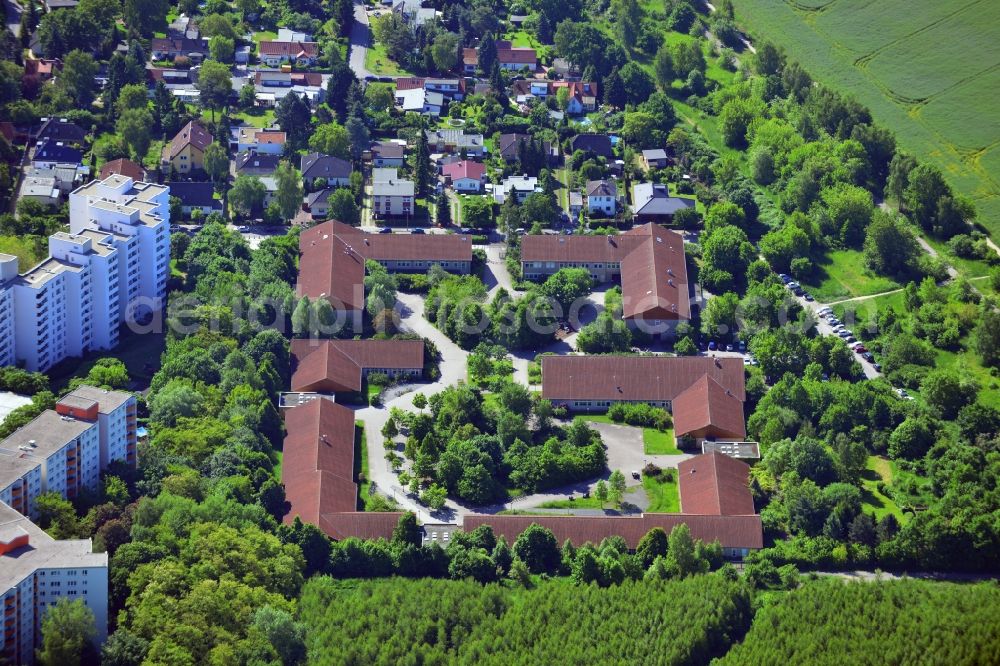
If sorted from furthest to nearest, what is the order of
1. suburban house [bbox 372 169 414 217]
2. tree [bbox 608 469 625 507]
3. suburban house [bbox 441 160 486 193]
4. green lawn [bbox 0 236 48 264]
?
suburban house [bbox 441 160 486 193]
suburban house [bbox 372 169 414 217]
green lawn [bbox 0 236 48 264]
tree [bbox 608 469 625 507]

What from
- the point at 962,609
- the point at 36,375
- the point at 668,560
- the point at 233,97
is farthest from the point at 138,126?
the point at 962,609

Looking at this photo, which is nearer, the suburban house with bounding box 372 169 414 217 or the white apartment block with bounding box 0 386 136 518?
the white apartment block with bounding box 0 386 136 518

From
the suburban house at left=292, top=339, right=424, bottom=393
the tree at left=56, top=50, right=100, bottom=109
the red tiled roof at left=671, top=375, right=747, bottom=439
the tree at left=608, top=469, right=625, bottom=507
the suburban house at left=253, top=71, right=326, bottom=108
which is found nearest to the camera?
the tree at left=608, top=469, right=625, bottom=507

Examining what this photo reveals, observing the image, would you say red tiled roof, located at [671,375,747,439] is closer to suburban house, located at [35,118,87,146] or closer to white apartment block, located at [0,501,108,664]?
white apartment block, located at [0,501,108,664]

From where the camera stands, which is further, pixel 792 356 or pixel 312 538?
pixel 792 356

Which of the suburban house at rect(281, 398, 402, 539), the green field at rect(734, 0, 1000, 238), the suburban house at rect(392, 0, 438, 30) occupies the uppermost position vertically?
the green field at rect(734, 0, 1000, 238)

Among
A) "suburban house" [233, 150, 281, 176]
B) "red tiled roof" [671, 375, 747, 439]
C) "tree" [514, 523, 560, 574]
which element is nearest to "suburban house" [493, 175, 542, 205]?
"suburban house" [233, 150, 281, 176]

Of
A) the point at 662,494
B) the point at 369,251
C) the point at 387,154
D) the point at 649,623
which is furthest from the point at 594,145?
the point at 649,623

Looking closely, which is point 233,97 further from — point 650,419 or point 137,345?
point 650,419
